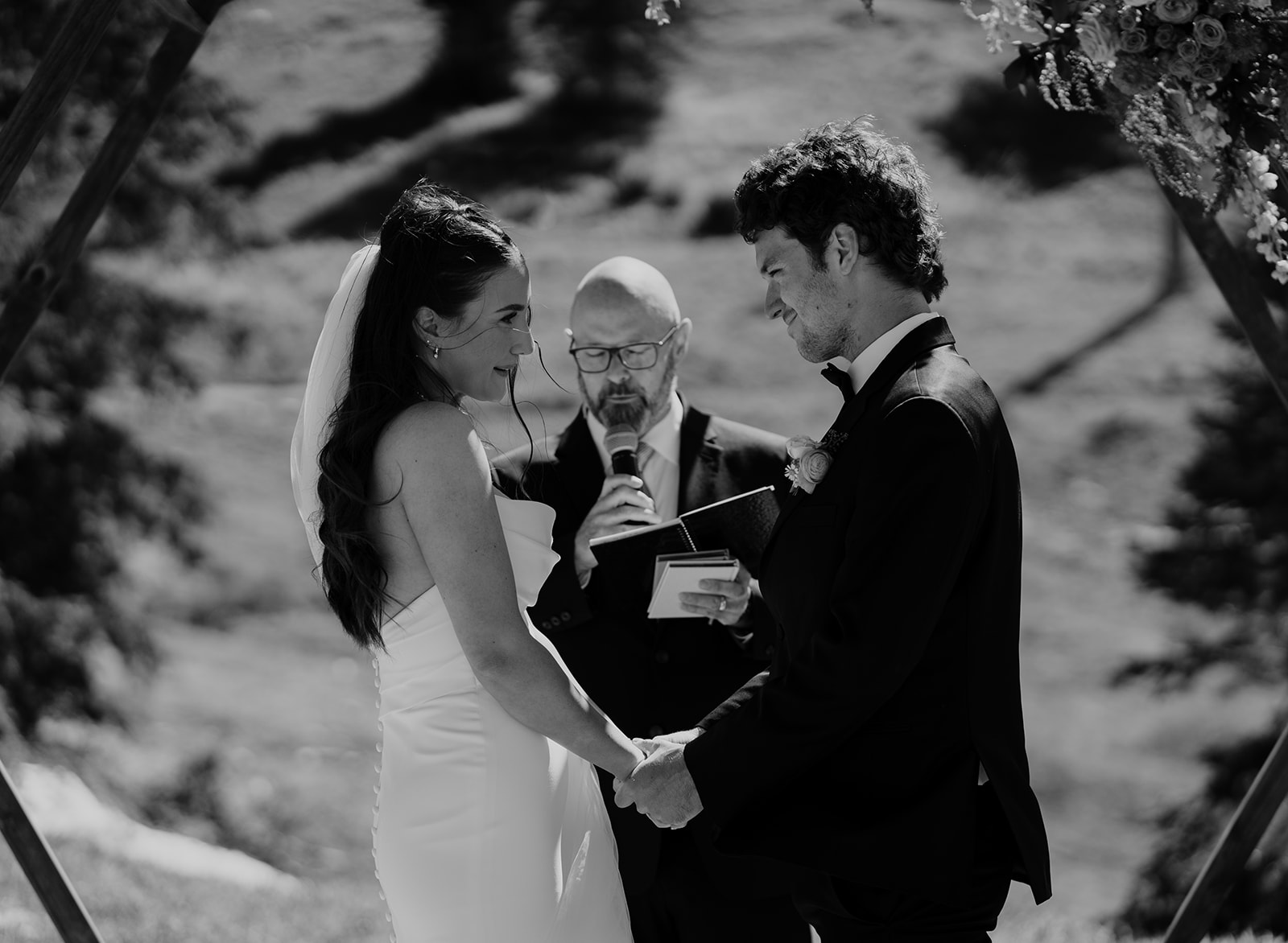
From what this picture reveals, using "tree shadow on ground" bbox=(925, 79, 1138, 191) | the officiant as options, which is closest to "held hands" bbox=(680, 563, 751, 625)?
the officiant

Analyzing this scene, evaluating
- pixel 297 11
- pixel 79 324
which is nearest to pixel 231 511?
pixel 79 324

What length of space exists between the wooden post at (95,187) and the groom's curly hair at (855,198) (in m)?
2.17

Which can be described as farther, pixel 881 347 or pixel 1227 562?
pixel 1227 562

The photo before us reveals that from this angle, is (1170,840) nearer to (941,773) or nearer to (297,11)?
(941,773)

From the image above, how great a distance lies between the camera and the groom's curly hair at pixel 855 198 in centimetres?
278

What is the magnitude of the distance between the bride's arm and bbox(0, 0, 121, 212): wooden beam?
1393mm

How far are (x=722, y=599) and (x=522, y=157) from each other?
24.7m

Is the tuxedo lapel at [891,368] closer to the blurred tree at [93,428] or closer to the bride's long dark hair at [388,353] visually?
the bride's long dark hair at [388,353]

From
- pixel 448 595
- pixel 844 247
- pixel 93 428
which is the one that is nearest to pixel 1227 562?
pixel 93 428

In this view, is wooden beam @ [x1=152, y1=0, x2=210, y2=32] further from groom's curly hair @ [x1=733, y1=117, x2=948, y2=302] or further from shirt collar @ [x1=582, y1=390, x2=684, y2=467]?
groom's curly hair @ [x1=733, y1=117, x2=948, y2=302]

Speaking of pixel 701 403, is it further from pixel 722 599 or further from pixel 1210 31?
pixel 1210 31

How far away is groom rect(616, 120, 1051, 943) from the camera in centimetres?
261

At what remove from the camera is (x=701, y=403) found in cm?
1841


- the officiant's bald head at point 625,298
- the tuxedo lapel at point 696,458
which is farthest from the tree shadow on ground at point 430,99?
the tuxedo lapel at point 696,458
